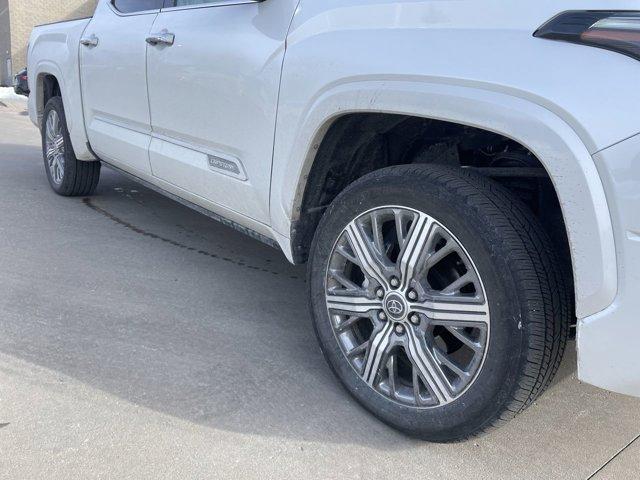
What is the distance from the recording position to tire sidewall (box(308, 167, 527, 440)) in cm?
208

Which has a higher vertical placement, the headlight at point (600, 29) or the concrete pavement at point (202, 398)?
the headlight at point (600, 29)

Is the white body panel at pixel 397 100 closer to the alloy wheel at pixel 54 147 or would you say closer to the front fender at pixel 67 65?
the front fender at pixel 67 65

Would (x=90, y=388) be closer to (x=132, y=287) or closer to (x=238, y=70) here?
(x=132, y=287)

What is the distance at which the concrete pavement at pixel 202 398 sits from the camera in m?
Result: 2.31

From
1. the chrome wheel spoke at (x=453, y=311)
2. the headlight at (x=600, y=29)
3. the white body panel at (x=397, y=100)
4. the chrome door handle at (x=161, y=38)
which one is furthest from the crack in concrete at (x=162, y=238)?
the headlight at (x=600, y=29)

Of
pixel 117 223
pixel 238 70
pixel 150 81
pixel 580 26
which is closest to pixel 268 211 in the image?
pixel 238 70

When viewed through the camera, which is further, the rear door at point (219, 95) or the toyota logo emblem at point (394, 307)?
the rear door at point (219, 95)

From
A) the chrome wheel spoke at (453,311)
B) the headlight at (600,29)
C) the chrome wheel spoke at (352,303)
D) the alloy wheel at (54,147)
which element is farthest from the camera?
the alloy wheel at (54,147)

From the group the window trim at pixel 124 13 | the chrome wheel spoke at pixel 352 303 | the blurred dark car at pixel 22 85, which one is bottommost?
the blurred dark car at pixel 22 85

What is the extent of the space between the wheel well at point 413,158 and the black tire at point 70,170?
3.13 m

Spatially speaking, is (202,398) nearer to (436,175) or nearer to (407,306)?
(407,306)

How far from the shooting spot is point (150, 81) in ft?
12.2

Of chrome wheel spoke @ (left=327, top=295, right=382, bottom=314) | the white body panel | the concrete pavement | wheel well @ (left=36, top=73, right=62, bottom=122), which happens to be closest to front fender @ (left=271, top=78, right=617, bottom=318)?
the white body panel

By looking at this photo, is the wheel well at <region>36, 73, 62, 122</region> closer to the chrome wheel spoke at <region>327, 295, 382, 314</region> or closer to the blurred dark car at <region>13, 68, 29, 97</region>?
the blurred dark car at <region>13, 68, 29, 97</region>
